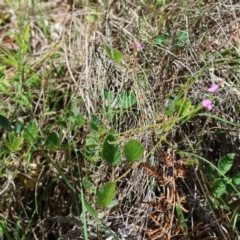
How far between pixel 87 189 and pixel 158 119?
304mm

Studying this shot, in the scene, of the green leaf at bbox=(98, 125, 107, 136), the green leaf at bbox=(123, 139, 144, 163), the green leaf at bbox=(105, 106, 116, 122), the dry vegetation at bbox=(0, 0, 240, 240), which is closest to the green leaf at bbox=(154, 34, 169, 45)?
the dry vegetation at bbox=(0, 0, 240, 240)

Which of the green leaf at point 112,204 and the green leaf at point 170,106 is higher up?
the green leaf at point 170,106

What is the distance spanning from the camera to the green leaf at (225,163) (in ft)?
5.64

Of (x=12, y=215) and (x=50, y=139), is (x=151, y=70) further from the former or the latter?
(x=12, y=215)

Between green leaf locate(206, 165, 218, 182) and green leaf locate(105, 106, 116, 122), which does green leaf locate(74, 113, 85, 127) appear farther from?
green leaf locate(206, 165, 218, 182)

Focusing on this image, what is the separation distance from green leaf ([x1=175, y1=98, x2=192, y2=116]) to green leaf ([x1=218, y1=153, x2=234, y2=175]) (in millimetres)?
181

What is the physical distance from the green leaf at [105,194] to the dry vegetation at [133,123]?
3.1 inches

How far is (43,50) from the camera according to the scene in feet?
7.80

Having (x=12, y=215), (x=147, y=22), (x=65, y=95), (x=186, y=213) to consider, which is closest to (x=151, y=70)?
(x=147, y=22)

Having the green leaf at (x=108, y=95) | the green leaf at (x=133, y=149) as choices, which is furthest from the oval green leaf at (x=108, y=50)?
the green leaf at (x=133, y=149)

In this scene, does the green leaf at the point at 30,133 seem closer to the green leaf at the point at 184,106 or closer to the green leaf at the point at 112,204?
the green leaf at the point at 112,204

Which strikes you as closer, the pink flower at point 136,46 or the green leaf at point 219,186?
the green leaf at point 219,186

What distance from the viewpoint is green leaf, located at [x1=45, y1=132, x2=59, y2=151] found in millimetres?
1801

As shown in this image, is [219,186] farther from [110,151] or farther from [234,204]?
[110,151]
